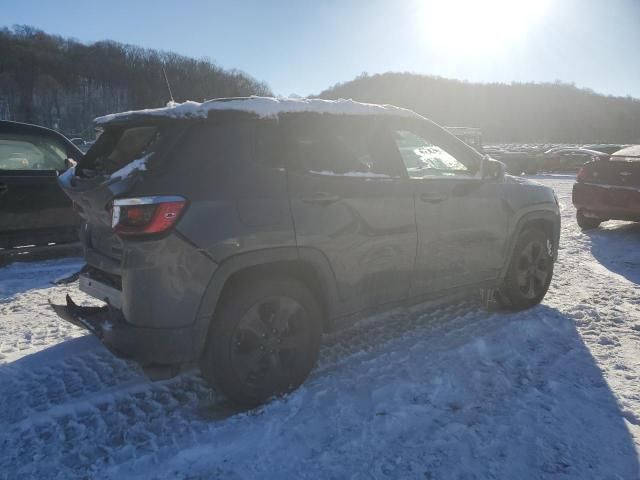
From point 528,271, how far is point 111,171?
3.61 m

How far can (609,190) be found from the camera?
26.8 ft

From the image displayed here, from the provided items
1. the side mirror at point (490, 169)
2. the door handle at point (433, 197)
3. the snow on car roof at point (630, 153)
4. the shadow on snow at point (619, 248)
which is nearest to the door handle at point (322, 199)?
the door handle at point (433, 197)

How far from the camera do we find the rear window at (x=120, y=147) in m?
2.89

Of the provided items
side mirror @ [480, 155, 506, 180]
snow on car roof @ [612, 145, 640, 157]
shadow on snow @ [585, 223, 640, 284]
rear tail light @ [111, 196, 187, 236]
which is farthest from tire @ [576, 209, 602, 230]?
rear tail light @ [111, 196, 187, 236]

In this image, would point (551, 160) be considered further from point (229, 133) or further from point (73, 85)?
point (73, 85)

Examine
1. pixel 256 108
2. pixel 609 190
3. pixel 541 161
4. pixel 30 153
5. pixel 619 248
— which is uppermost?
pixel 256 108

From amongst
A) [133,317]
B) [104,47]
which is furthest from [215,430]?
[104,47]

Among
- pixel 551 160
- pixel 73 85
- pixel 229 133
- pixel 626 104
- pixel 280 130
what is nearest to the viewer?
pixel 229 133

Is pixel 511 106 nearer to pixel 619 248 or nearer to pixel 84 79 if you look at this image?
pixel 84 79

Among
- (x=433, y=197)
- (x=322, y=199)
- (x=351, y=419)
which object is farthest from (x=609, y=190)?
(x=351, y=419)

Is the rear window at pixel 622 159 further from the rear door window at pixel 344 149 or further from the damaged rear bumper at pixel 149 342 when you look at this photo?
the damaged rear bumper at pixel 149 342

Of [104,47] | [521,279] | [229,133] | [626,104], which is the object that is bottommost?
[521,279]

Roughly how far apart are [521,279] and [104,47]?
334 feet

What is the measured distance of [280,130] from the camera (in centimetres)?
312
